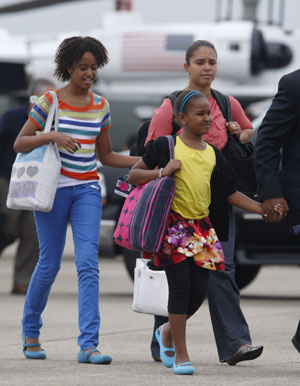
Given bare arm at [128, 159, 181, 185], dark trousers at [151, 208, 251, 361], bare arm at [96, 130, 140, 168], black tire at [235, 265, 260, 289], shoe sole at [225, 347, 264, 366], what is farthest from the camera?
black tire at [235, 265, 260, 289]

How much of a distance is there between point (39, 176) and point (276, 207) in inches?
50.0

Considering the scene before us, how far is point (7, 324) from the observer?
8453mm

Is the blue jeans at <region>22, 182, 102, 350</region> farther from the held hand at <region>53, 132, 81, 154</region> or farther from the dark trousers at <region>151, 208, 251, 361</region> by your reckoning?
the dark trousers at <region>151, 208, 251, 361</region>

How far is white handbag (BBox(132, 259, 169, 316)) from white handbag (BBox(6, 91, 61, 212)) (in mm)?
628

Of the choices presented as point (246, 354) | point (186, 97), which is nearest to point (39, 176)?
point (186, 97)

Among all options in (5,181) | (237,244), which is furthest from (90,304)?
(5,181)

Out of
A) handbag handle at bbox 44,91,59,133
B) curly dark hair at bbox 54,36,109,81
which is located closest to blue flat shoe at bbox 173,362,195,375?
handbag handle at bbox 44,91,59,133

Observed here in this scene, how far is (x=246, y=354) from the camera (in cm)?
624

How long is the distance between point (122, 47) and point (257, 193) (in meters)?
18.1

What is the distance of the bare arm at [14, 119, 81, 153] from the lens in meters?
6.33

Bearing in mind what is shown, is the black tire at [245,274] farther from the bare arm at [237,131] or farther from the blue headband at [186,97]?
the blue headband at [186,97]

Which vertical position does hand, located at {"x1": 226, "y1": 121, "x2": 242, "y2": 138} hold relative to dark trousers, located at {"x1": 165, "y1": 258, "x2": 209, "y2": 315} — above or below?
above

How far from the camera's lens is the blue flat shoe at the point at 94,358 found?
627 cm

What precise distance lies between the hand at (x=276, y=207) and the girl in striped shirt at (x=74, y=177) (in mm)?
896
